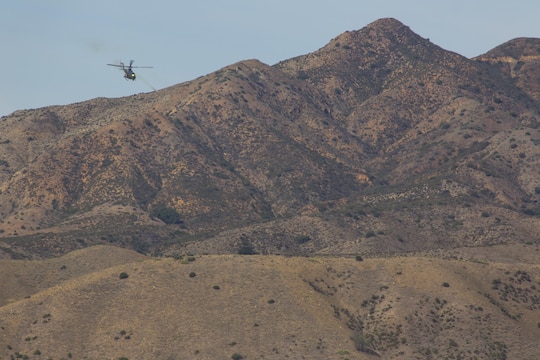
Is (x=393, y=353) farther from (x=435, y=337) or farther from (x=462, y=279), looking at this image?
(x=462, y=279)

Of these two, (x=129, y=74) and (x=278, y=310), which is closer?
(x=278, y=310)

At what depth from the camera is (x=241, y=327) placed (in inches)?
5261

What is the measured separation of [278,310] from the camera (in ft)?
454

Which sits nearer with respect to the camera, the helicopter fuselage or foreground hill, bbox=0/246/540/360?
foreground hill, bbox=0/246/540/360

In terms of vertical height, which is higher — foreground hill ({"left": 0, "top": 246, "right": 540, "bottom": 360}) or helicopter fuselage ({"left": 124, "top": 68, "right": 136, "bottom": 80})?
helicopter fuselage ({"left": 124, "top": 68, "right": 136, "bottom": 80})

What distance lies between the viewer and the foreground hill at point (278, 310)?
427ft

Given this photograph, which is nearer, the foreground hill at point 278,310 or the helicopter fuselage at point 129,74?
the foreground hill at point 278,310

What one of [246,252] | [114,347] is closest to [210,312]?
[114,347]

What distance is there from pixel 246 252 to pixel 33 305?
5903 cm

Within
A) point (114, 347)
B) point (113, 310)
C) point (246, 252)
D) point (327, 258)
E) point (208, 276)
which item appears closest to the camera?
point (114, 347)

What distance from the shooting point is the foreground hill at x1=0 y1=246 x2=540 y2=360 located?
130125mm

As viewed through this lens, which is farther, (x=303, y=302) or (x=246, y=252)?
(x=246, y=252)

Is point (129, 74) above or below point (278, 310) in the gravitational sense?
above

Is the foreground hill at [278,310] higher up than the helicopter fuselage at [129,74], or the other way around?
the helicopter fuselage at [129,74]
